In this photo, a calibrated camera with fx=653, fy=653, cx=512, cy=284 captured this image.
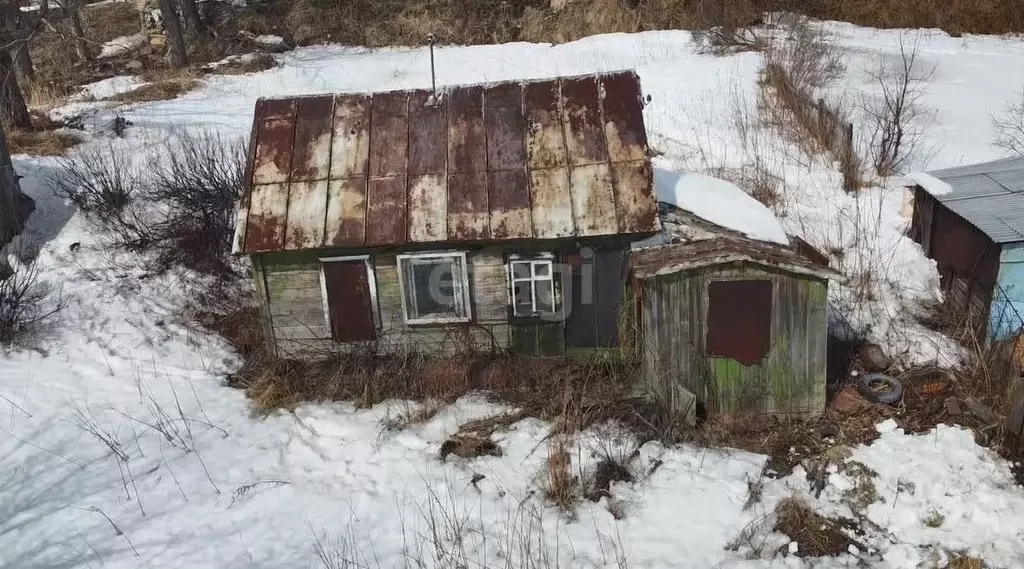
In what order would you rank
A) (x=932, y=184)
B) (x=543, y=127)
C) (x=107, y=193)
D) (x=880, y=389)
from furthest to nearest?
(x=107, y=193), (x=932, y=184), (x=543, y=127), (x=880, y=389)

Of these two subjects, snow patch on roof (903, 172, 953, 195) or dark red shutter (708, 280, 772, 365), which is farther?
snow patch on roof (903, 172, 953, 195)

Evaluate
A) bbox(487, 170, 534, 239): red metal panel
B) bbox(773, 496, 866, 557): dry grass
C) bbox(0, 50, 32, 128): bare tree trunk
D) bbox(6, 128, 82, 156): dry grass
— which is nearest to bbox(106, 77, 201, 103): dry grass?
bbox(0, 50, 32, 128): bare tree trunk

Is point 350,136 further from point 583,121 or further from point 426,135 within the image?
point 583,121

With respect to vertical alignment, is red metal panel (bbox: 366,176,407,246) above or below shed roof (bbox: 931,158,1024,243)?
above

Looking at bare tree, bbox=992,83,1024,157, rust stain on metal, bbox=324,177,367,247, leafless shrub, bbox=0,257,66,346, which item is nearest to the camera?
rust stain on metal, bbox=324,177,367,247

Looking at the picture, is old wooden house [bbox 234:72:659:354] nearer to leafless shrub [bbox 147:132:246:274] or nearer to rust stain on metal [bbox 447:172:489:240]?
rust stain on metal [bbox 447:172:489:240]

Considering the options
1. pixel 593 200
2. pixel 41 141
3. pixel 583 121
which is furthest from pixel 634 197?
pixel 41 141

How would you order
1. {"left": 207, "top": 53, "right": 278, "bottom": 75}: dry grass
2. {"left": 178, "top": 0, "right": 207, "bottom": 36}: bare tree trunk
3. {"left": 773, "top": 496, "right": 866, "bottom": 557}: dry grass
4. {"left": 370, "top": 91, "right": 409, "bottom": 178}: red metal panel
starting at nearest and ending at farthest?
{"left": 773, "top": 496, "right": 866, "bottom": 557}: dry grass → {"left": 370, "top": 91, "right": 409, "bottom": 178}: red metal panel → {"left": 207, "top": 53, "right": 278, "bottom": 75}: dry grass → {"left": 178, "top": 0, "right": 207, "bottom": 36}: bare tree trunk
